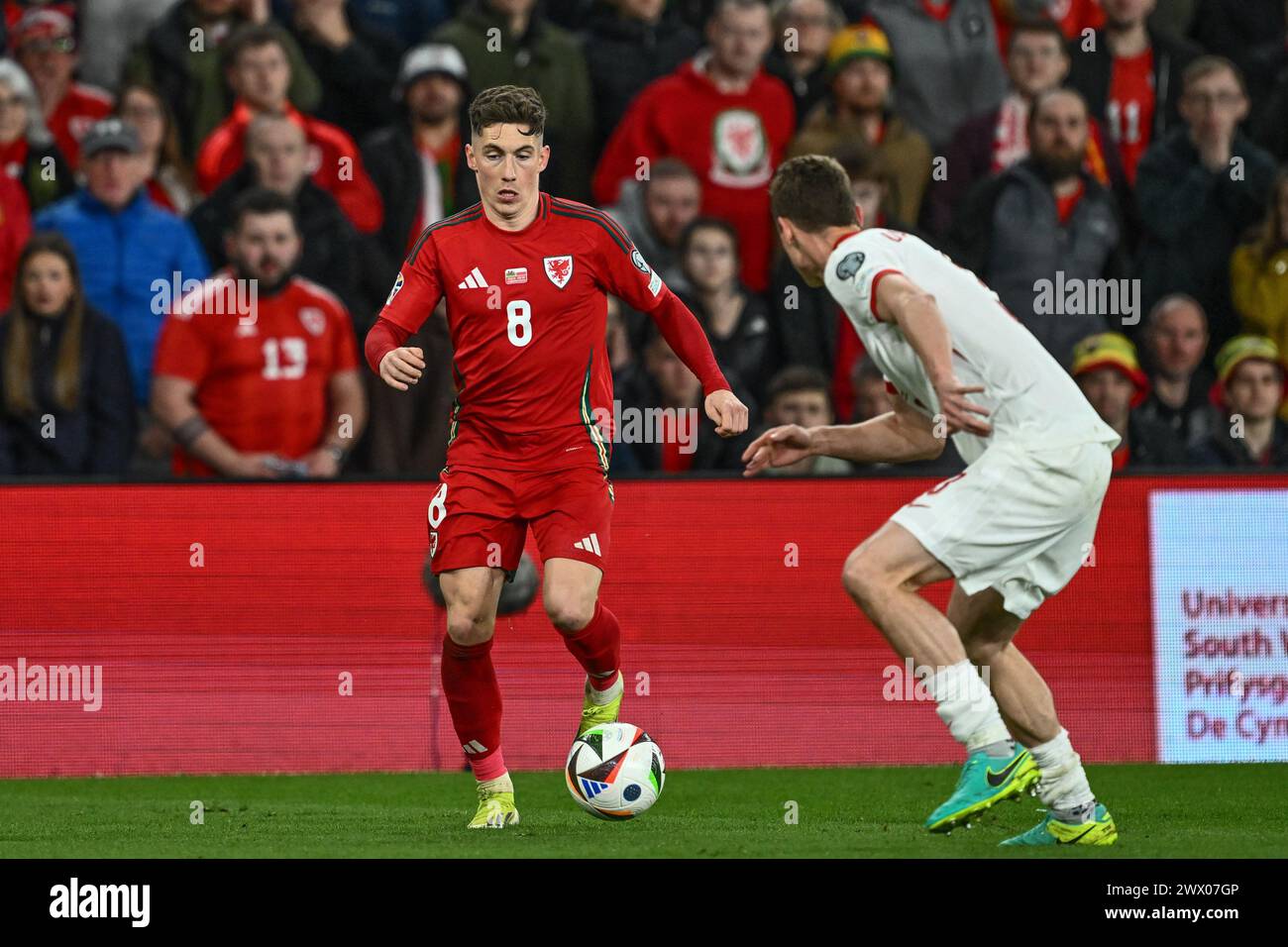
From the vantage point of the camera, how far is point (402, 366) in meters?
6.73

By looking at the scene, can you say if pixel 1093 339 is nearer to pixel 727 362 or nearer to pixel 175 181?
pixel 727 362

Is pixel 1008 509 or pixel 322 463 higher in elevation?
pixel 322 463

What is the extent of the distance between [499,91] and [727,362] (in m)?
4.05

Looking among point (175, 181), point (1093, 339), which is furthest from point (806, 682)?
point (175, 181)

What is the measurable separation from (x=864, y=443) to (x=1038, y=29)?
5706mm

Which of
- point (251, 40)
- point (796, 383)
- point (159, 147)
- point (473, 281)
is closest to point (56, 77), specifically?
point (159, 147)

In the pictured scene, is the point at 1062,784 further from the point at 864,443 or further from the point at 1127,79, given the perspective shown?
the point at 1127,79

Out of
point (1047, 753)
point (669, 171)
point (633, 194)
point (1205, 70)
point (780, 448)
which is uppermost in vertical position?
point (1205, 70)

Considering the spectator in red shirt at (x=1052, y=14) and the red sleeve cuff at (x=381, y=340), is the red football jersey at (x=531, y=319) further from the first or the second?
the spectator in red shirt at (x=1052, y=14)

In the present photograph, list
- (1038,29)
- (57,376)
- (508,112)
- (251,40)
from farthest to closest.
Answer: (1038,29) → (251,40) → (57,376) → (508,112)

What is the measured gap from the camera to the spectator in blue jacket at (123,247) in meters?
11.1

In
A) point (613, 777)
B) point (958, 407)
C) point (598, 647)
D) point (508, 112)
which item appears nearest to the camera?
point (958, 407)

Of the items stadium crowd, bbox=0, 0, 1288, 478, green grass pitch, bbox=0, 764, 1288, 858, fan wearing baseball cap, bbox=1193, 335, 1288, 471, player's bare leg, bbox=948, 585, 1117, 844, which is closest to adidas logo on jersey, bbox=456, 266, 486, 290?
green grass pitch, bbox=0, 764, 1288, 858

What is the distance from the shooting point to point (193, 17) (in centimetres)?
1183
